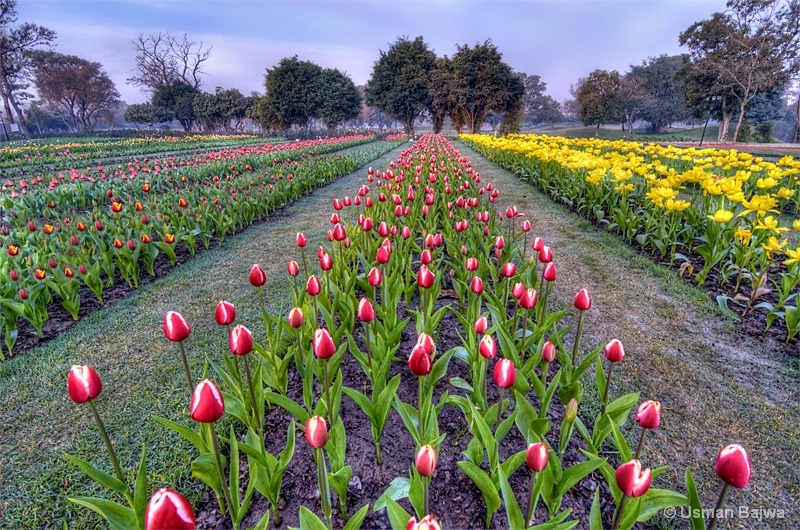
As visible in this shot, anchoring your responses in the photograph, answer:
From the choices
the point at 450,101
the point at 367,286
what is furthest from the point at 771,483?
the point at 450,101

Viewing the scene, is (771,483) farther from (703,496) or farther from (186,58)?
(186,58)

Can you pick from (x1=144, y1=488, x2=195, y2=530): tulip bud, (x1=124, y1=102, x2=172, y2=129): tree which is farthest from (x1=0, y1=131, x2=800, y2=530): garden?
(x1=124, y1=102, x2=172, y2=129): tree

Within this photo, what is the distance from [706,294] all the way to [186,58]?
77429 mm

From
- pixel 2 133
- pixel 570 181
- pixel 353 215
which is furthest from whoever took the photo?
pixel 2 133

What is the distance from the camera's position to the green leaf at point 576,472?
1.44 metres

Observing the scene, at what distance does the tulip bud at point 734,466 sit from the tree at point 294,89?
5391cm

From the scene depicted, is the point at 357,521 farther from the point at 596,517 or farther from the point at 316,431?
the point at 596,517

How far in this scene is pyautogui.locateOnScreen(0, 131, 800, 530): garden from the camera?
1515 mm

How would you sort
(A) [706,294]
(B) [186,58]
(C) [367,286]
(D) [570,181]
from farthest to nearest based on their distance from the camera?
(B) [186,58] → (D) [570,181] → (A) [706,294] → (C) [367,286]

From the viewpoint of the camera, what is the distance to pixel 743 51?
104 feet

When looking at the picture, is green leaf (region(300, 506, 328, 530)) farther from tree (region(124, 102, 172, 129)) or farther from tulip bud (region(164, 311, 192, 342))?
tree (region(124, 102, 172, 129))

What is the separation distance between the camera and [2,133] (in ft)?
152

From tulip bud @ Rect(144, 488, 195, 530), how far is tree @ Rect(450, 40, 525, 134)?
43.7 metres

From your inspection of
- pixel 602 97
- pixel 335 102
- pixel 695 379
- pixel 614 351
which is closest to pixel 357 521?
pixel 614 351
